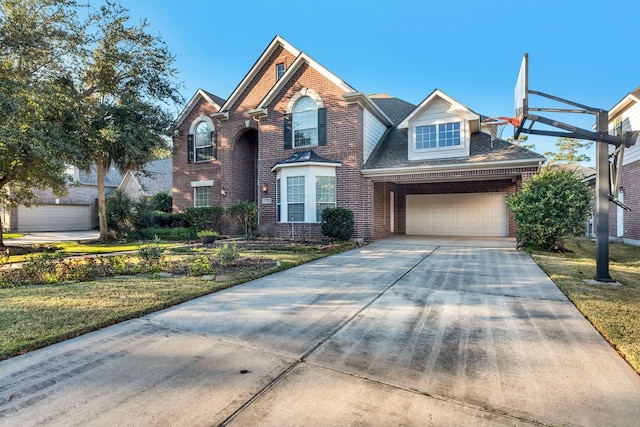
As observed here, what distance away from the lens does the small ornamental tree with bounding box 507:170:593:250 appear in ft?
30.0

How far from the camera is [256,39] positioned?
17.2 m

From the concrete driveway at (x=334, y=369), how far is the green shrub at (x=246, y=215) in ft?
29.7

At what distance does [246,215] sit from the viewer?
1369cm

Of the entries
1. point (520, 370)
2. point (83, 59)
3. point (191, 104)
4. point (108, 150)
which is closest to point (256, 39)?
point (191, 104)

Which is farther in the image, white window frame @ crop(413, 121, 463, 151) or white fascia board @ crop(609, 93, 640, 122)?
white window frame @ crop(413, 121, 463, 151)

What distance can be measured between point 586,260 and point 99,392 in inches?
422

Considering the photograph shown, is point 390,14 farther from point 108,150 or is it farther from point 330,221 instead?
point 108,150

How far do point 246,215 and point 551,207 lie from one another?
1101cm

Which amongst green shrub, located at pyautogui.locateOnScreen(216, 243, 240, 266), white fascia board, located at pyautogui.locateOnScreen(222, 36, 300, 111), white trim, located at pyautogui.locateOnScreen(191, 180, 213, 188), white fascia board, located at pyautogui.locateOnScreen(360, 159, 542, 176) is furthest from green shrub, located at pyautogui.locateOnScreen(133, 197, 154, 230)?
white fascia board, located at pyautogui.locateOnScreen(360, 159, 542, 176)

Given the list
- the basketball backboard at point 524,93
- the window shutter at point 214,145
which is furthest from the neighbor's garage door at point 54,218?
the basketball backboard at point 524,93

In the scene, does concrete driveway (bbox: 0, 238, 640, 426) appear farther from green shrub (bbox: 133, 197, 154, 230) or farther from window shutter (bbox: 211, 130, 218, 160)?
window shutter (bbox: 211, 130, 218, 160)

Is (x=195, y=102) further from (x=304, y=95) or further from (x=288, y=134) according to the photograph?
(x=304, y=95)

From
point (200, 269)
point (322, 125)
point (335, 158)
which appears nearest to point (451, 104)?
point (335, 158)

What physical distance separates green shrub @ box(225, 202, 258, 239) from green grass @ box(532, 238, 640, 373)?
1031 cm
